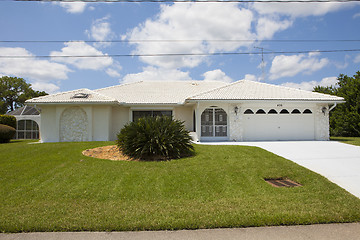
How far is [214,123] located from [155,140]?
26.6 ft

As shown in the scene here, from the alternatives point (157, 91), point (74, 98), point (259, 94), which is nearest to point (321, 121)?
point (259, 94)

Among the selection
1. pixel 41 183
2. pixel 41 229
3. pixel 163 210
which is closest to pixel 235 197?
pixel 163 210

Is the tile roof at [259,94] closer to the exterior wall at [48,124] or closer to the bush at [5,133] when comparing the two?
the exterior wall at [48,124]

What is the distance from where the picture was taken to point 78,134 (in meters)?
16.5

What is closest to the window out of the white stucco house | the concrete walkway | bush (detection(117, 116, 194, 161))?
the white stucco house

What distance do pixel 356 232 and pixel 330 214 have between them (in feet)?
1.80

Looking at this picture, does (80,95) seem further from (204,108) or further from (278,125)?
(278,125)

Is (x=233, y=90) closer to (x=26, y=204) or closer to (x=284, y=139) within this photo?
(x=284, y=139)

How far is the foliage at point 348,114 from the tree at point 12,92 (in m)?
44.2

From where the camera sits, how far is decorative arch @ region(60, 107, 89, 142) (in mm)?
16516

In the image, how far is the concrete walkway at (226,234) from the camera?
3.67 metres

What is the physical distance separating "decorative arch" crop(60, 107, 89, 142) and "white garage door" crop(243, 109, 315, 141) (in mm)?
11392

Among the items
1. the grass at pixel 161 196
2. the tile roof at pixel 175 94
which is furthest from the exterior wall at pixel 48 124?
the grass at pixel 161 196

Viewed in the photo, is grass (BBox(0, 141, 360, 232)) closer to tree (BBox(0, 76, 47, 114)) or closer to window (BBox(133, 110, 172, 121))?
window (BBox(133, 110, 172, 121))
